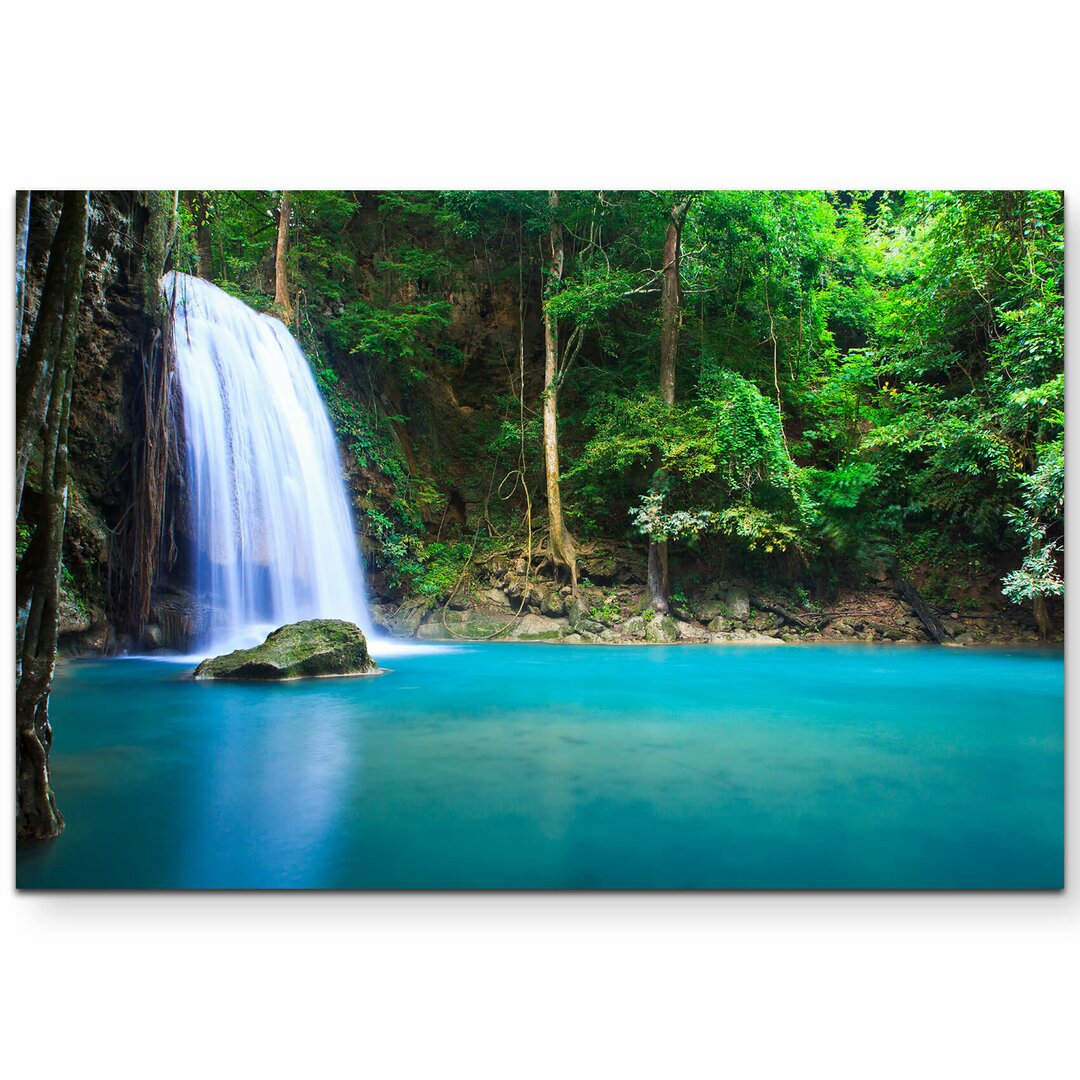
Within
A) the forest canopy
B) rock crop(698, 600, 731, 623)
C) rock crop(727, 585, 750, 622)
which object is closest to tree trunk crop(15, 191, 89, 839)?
the forest canopy

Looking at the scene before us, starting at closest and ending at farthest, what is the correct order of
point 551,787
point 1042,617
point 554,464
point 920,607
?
1. point 551,787
2. point 1042,617
3. point 920,607
4. point 554,464

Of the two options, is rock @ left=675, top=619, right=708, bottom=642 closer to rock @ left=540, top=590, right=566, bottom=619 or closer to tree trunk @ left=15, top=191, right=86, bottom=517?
rock @ left=540, top=590, right=566, bottom=619

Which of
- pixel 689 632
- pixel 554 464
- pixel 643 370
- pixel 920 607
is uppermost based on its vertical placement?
pixel 643 370

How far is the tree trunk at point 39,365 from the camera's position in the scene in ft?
7.23

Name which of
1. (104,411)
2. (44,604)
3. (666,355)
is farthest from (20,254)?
(666,355)

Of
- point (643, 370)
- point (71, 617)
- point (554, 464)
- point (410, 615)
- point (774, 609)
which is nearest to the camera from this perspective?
point (71, 617)

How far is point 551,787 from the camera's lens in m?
2.39

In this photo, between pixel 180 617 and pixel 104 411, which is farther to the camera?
pixel 180 617

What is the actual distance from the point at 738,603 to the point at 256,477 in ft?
14.4

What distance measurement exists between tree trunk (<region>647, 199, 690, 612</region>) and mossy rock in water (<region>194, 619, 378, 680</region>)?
310cm

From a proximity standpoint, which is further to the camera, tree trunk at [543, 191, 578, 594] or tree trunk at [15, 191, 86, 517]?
tree trunk at [543, 191, 578, 594]

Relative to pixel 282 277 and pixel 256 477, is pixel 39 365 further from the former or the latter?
pixel 282 277

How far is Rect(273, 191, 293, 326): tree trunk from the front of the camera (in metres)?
5.21

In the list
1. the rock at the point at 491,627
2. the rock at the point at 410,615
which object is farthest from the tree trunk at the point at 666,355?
the rock at the point at 410,615
